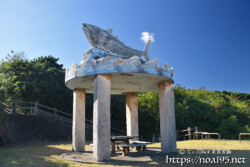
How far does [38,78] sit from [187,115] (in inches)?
675

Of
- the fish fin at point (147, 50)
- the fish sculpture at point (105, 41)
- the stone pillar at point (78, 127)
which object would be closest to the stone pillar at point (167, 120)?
the fish fin at point (147, 50)

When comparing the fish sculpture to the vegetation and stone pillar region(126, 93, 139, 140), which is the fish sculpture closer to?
stone pillar region(126, 93, 139, 140)

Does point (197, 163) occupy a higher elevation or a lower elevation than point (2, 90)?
lower

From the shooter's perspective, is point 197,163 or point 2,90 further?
point 2,90

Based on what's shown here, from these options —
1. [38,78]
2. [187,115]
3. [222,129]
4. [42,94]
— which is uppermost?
[38,78]

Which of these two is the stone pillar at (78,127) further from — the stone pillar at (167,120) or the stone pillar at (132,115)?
the stone pillar at (167,120)

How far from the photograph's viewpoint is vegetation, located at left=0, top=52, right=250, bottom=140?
796 inches

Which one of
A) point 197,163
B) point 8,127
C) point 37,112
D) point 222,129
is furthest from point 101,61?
point 222,129

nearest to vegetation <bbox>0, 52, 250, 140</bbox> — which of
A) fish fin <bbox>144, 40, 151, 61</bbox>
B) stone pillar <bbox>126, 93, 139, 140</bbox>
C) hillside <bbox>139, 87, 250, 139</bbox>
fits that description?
hillside <bbox>139, 87, 250, 139</bbox>

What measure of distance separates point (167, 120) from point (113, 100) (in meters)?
14.5

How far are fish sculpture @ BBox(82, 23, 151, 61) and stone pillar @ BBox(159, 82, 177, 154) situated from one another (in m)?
2.48

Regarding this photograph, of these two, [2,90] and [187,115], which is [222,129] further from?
[2,90]

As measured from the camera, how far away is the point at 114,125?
74.6 ft

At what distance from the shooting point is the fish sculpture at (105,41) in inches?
373
